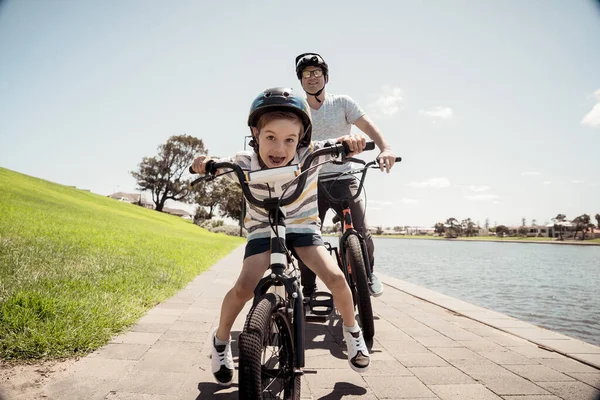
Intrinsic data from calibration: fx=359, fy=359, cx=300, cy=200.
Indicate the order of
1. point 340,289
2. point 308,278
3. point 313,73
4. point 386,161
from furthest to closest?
point 308,278 < point 313,73 < point 386,161 < point 340,289

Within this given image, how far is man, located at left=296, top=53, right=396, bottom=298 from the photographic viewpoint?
3.52 meters

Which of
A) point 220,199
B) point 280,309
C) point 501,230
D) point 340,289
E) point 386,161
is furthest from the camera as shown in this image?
point 501,230

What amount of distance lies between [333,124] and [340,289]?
6.84 feet

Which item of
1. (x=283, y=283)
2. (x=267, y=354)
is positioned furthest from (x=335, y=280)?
(x=267, y=354)

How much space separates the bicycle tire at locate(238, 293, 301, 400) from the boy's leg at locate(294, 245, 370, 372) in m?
0.48

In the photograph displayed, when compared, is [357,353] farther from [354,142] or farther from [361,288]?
[354,142]

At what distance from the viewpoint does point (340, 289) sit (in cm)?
224

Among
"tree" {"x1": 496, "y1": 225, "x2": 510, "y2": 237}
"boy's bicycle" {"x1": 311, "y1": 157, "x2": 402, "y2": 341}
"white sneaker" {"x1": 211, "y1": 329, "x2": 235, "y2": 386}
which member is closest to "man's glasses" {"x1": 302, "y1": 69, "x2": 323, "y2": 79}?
"boy's bicycle" {"x1": 311, "y1": 157, "x2": 402, "y2": 341}

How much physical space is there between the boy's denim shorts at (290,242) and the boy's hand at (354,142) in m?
0.57

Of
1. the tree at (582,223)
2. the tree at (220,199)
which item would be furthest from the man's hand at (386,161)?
the tree at (582,223)

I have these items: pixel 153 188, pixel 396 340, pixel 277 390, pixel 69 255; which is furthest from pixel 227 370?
pixel 153 188

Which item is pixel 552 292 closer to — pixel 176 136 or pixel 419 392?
pixel 419 392

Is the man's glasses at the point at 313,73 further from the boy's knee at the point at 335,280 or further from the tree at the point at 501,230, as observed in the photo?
the tree at the point at 501,230

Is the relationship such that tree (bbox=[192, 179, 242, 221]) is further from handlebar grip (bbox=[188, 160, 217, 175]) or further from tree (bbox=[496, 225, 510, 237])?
tree (bbox=[496, 225, 510, 237])
